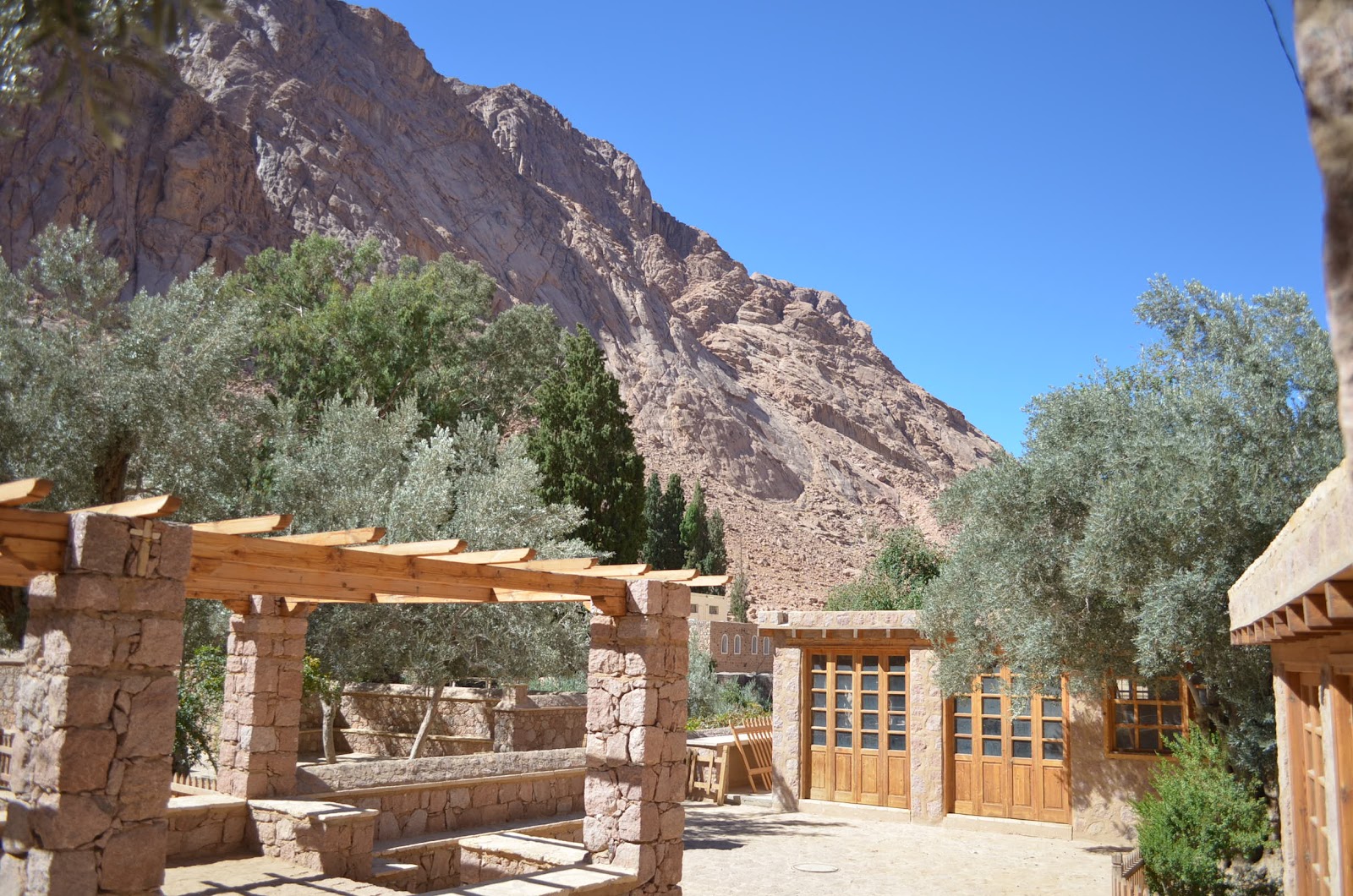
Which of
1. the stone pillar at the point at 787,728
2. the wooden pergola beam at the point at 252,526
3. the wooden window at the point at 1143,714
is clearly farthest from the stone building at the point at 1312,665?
the stone pillar at the point at 787,728

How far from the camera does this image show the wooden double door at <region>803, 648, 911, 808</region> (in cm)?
1556

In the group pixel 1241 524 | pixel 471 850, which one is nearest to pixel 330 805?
pixel 471 850

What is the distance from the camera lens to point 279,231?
5134cm

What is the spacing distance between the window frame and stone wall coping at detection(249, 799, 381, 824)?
9.18m

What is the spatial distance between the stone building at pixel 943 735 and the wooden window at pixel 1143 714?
0.02 meters

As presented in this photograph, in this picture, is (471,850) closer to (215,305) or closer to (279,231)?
(215,305)

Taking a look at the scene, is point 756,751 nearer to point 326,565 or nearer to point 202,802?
point 202,802

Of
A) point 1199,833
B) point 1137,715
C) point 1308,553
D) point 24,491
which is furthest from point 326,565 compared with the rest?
point 1137,715

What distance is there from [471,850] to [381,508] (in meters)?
6.63

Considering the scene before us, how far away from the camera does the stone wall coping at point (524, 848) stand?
9789 millimetres

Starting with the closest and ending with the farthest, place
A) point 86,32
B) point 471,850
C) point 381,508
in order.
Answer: point 86,32, point 471,850, point 381,508

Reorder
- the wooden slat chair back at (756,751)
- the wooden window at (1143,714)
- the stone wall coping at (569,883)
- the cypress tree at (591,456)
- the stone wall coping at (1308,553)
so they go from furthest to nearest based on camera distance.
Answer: the cypress tree at (591,456), the wooden slat chair back at (756,751), the wooden window at (1143,714), the stone wall coping at (569,883), the stone wall coping at (1308,553)

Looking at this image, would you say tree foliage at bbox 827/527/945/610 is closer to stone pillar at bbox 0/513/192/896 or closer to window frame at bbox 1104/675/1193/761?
window frame at bbox 1104/675/1193/761

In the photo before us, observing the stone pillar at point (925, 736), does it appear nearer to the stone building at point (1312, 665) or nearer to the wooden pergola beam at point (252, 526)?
the stone building at point (1312, 665)
